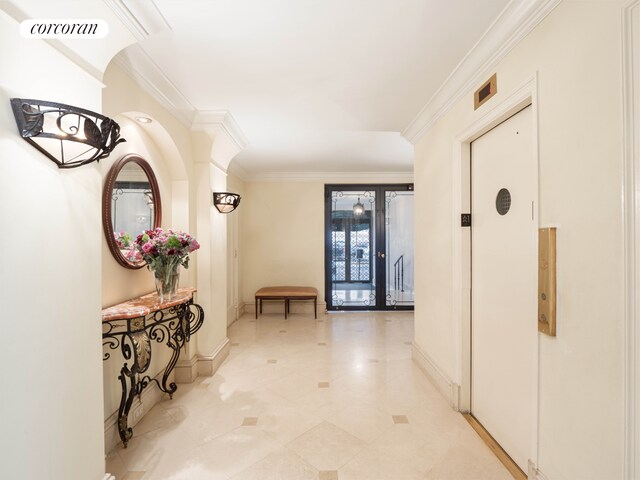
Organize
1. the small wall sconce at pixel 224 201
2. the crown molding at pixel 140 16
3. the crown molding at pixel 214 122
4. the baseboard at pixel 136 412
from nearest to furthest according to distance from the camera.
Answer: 1. the crown molding at pixel 140 16
2. the baseboard at pixel 136 412
3. the crown molding at pixel 214 122
4. the small wall sconce at pixel 224 201

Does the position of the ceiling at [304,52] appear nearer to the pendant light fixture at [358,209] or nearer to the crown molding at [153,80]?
the crown molding at [153,80]

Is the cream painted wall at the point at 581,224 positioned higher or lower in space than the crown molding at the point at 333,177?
lower

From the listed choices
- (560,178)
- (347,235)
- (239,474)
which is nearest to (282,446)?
(239,474)

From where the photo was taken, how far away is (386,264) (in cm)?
584

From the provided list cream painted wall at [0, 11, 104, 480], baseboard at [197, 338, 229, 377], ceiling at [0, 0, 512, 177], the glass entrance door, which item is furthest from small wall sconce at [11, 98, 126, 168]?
the glass entrance door

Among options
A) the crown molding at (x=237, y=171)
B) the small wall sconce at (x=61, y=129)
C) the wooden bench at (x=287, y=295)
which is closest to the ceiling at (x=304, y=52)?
the small wall sconce at (x=61, y=129)

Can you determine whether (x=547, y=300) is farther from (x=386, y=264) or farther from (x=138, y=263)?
(x=386, y=264)

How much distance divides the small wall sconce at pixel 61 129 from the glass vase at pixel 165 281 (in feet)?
3.27

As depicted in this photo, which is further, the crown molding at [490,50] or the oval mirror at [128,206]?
the oval mirror at [128,206]

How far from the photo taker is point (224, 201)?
3.23 metres

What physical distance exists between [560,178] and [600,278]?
0.50 meters

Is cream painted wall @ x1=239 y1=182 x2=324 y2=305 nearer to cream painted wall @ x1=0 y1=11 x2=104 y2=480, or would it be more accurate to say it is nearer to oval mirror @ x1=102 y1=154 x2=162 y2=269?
oval mirror @ x1=102 y1=154 x2=162 y2=269

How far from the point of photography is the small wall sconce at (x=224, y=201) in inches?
126

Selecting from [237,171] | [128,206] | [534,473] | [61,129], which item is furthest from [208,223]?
[534,473]
